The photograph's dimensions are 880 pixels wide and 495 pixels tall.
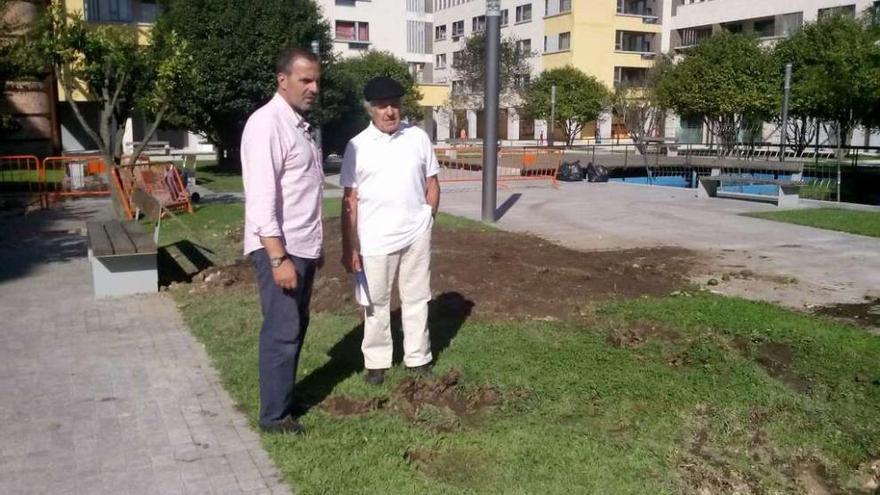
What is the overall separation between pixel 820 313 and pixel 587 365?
9.00 ft

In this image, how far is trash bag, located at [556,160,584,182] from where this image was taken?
22.2 meters

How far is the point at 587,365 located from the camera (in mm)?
5422

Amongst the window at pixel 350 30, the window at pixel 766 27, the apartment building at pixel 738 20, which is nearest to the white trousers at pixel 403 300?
the apartment building at pixel 738 20

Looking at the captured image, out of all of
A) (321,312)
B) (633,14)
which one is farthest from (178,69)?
(633,14)

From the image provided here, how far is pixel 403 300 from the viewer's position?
514 cm

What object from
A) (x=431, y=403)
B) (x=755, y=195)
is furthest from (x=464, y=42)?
(x=431, y=403)

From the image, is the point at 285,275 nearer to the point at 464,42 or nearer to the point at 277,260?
the point at 277,260

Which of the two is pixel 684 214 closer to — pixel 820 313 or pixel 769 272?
pixel 769 272

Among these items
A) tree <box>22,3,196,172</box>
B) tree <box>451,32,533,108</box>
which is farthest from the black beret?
tree <box>451,32,533,108</box>

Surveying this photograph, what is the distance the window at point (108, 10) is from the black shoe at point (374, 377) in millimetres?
31072

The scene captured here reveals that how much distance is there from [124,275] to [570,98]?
45.3 m

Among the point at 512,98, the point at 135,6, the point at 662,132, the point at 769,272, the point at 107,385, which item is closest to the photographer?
the point at 107,385

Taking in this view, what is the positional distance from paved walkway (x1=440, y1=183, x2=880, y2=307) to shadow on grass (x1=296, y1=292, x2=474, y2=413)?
273cm

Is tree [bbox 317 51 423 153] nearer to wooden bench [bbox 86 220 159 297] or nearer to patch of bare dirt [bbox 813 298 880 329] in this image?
wooden bench [bbox 86 220 159 297]
